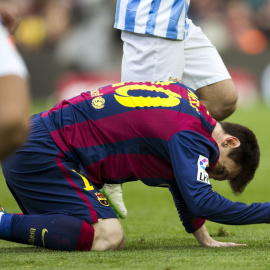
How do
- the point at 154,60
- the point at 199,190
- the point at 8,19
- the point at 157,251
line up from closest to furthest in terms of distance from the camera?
the point at 8,19 < the point at 199,190 < the point at 157,251 < the point at 154,60

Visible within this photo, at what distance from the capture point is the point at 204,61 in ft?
16.4

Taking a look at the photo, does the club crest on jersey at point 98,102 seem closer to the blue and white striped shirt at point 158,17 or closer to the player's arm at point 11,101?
the blue and white striped shirt at point 158,17

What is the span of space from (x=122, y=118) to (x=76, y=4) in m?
13.7

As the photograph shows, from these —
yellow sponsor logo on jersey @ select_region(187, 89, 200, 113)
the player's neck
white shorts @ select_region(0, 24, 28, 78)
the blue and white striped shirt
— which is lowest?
the player's neck

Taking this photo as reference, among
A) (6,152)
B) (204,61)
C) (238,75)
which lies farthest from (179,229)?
(238,75)

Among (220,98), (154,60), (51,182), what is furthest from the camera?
(220,98)

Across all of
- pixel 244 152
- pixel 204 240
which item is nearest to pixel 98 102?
pixel 244 152

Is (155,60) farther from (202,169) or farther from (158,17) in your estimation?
(202,169)

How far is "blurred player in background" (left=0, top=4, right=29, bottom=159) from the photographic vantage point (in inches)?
101

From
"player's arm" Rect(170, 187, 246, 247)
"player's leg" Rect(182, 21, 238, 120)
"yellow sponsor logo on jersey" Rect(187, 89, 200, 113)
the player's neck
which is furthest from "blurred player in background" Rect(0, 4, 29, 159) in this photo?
"player's leg" Rect(182, 21, 238, 120)

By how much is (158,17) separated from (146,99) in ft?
3.55

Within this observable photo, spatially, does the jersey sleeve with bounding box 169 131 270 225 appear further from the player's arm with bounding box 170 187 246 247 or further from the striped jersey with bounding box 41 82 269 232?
A: the player's arm with bounding box 170 187 246 247

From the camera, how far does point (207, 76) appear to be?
4.97 metres

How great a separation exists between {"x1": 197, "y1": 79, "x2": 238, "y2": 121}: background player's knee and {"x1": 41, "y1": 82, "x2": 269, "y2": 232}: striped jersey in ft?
3.13
